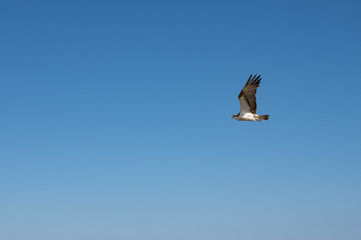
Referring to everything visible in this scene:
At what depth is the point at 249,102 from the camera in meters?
53.2

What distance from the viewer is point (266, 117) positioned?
53.7 meters

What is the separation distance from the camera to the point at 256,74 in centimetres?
5166

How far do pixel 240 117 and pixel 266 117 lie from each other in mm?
2804

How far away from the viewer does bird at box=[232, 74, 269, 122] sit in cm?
5178

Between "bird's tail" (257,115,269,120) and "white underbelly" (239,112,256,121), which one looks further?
"white underbelly" (239,112,256,121)

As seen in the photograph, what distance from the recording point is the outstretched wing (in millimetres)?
51750

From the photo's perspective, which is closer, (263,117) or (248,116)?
(263,117)

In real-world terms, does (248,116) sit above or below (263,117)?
above

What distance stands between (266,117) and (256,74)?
4986 mm

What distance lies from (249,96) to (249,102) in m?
0.72

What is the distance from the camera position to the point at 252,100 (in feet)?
174

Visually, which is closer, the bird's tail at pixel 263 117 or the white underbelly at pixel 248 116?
the bird's tail at pixel 263 117

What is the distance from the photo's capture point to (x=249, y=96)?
52.8 meters

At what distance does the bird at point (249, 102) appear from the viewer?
5178 centimetres
